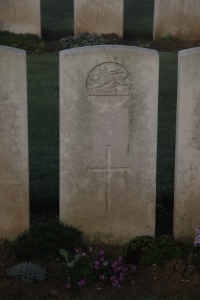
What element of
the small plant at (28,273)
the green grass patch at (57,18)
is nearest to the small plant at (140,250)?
the small plant at (28,273)

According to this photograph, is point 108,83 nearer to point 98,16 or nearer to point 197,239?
point 197,239

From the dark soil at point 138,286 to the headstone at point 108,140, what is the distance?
0.57 metres

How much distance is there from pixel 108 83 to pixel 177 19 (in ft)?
31.9

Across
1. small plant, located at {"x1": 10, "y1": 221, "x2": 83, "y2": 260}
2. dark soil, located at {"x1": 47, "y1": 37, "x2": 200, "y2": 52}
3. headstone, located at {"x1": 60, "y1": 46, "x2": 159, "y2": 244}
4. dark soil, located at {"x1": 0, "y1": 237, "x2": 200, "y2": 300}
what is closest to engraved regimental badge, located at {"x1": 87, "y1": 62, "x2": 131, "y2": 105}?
headstone, located at {"x1": 60, "y1": 46, "x2": 159, "y2": 244}

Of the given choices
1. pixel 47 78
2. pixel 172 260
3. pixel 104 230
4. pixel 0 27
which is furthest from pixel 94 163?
pixel 0 27

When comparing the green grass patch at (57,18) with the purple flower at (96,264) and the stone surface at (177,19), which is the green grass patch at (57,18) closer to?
the stone surface at (177,19)

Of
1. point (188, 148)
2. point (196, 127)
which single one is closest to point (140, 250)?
point (188, 148)

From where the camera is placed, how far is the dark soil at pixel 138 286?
582cm

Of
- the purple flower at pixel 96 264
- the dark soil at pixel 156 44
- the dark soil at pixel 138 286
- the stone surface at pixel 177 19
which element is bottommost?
the dark soil at pixel 138 286

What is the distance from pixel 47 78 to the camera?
12172mm

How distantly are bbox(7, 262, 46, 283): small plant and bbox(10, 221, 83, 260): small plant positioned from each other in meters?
0.24

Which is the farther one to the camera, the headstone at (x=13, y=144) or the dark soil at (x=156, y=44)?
the dark soil at (x=156, y=44)

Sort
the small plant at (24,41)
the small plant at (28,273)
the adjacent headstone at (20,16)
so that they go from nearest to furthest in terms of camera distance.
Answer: the small plant at (28,273) → the small plant at (24,41) → the adjacent headstone at (20,16)

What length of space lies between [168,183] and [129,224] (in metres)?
1.45
